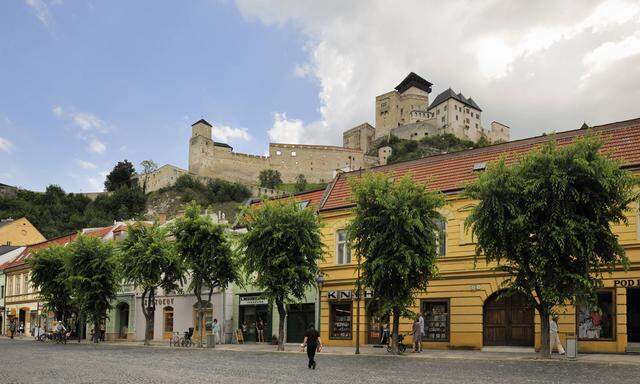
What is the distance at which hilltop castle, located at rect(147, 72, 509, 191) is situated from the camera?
537ft

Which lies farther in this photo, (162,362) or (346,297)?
(346,297)

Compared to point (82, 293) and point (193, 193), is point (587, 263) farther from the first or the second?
point (193, 193)

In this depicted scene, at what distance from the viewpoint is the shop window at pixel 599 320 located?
2773cm

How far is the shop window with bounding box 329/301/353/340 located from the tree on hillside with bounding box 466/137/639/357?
13257 mm

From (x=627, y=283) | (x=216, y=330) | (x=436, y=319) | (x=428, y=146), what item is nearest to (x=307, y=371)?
(x=436, y=319)

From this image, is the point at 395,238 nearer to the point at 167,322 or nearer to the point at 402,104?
the point at 167,322

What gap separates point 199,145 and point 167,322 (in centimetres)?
11842

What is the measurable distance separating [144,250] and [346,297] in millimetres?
12980

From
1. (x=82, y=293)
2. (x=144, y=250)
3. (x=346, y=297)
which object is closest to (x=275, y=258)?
(x=346, y=297)

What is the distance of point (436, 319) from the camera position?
3328cm

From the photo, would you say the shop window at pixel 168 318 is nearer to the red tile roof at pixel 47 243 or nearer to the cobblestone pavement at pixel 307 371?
the red tile roof at pixel 47 243

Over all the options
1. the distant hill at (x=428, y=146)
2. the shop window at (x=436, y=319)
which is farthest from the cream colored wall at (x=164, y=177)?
the shop window at (x=436, y=319)

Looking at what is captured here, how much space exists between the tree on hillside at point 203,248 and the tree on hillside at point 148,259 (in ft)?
6.12

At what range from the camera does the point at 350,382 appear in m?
17.8
